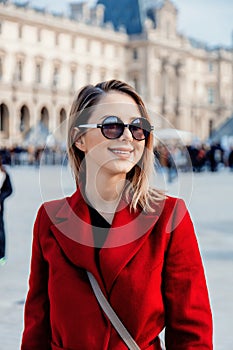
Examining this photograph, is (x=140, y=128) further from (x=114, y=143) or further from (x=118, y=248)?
(x=118, y=248)

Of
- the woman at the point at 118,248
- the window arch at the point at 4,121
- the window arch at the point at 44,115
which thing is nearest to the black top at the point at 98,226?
the woman at the point at 118,248

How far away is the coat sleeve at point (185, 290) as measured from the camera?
1.53m

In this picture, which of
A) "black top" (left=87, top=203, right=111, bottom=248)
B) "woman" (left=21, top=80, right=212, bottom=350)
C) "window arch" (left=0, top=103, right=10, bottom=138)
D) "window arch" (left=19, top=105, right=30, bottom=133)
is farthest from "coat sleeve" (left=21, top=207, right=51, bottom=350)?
"window arch" (left=19, top=105, right=30, bottom=133)

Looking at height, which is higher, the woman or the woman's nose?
the woman's nose

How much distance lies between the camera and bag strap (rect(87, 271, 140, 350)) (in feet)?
4.86

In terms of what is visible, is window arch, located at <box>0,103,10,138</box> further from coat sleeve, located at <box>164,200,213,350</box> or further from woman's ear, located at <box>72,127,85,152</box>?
coat sleeve, located at <box>164,200,213,350</box>

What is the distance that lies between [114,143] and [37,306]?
0.40 metres

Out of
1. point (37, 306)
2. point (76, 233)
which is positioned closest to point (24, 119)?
point (37, 306)

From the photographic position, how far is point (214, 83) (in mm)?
60438

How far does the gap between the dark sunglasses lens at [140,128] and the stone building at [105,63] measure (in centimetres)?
3773

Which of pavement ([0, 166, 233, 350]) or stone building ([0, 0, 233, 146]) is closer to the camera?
pavement ([0, 166, 233, 350])

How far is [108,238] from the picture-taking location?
152 centimetres

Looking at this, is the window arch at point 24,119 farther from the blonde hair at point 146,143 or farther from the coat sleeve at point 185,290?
the coat sleeve at point 185,290

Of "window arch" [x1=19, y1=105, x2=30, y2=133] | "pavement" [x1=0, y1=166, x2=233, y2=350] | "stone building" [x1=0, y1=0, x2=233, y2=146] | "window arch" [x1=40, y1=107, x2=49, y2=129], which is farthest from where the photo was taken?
"window arch" [x1=40, y1=107, x2=49, y2=129]
